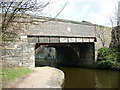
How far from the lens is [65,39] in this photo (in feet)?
38.3

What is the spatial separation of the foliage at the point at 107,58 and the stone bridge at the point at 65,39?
566 mm

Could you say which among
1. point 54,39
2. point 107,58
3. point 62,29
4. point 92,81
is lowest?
point 92,81

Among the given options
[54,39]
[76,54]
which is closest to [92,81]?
[54,39]

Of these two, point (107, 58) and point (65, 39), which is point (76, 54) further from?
point (65, 39)

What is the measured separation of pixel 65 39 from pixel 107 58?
12.7 ft

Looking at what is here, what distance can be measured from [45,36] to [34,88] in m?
5.24

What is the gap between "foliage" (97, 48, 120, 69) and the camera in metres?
12.5

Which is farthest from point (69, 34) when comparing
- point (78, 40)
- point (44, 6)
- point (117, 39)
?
point (44, 6)

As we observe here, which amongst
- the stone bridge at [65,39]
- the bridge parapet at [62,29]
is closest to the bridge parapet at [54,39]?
the stone bridge at [65,39]

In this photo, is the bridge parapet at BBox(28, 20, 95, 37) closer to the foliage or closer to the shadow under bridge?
the shadow under bridge

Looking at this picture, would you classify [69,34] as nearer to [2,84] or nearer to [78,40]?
[78,40]

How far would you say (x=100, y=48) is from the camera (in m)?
14.4

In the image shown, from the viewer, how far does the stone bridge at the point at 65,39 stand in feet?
30.7

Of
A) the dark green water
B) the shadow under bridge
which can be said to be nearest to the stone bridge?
the shadow under bridge
